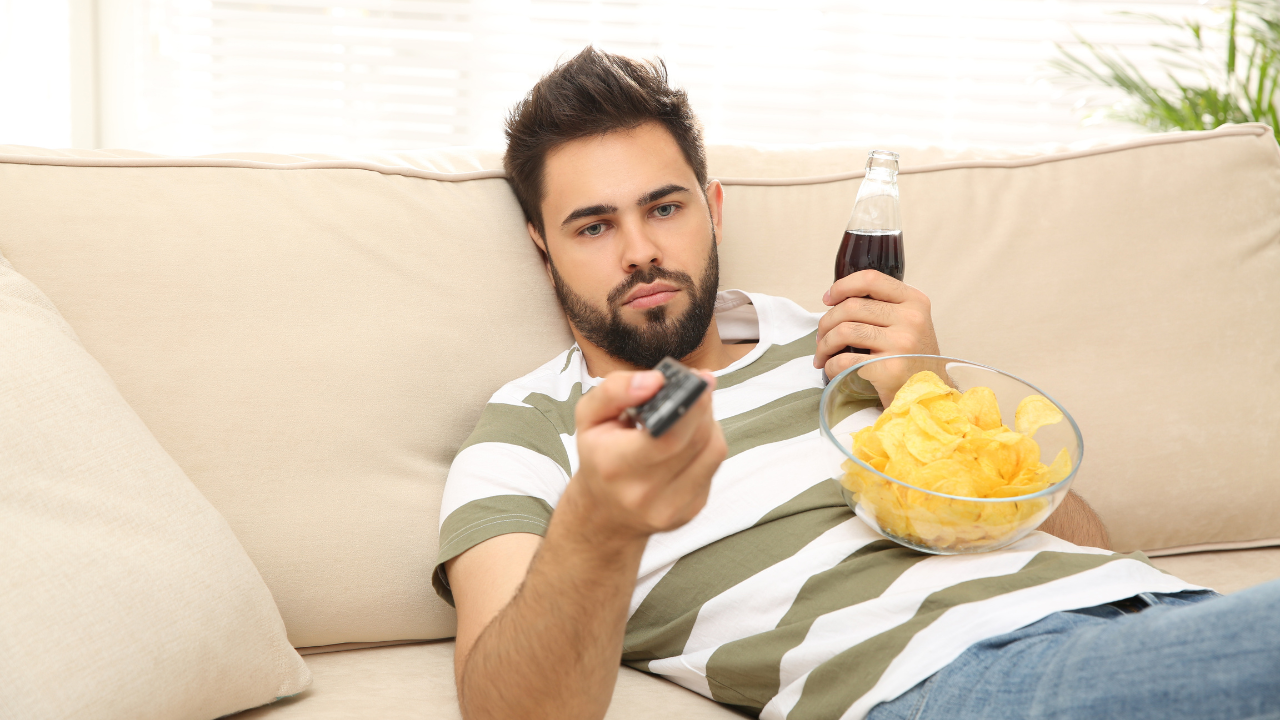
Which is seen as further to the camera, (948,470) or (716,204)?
(716,204)

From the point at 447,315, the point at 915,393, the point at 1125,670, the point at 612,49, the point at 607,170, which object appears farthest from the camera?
the point at 612,49

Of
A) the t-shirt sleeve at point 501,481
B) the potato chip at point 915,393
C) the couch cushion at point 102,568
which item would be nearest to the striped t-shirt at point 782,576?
the t-shirt sleeve at point 501,481

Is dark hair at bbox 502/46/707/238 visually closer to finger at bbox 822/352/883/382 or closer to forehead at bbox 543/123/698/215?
forehead at bbox 543/123/698/215

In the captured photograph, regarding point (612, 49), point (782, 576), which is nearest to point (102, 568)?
point (782, 576)

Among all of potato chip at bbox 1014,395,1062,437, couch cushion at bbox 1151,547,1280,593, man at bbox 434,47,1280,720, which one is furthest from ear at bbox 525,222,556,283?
couch cushion at bbox 1151,547,1280,593

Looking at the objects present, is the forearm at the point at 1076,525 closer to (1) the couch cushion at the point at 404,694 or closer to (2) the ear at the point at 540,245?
(1) the couch cushion at the point at 404,694

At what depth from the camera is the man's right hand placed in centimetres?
63

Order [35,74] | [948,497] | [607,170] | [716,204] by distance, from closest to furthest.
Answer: [948,497] < [607,170] < [716,204] < [35,74]

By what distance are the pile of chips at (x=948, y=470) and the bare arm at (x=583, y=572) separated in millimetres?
311

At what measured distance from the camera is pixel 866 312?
3.81 feet

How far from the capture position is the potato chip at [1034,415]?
1.01 meters

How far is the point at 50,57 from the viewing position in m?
2.51

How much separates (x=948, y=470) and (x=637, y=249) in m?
0.60

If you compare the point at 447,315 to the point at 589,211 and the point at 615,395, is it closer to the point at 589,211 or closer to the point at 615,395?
the point at 589,211
